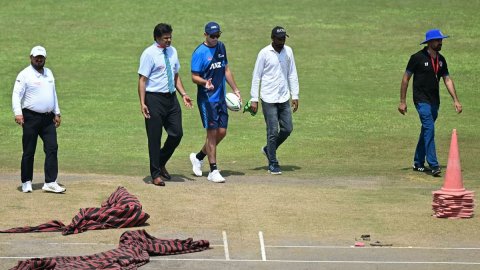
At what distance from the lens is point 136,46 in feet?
101

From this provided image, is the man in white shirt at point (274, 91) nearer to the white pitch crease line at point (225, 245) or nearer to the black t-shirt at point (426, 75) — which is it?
the black t-shirt at point (426, 75)

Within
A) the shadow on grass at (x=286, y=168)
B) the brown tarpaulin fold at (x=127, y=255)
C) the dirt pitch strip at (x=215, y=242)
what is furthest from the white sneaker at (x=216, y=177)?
the brown tarpaulin fold at (x=127, y=255)

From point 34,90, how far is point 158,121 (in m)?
1.86

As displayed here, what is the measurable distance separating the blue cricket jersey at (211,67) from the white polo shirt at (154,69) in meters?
0.48

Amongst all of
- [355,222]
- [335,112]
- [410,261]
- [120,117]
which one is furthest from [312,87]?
[410,261]

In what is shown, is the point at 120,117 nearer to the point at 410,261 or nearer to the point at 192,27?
the point at 192,27

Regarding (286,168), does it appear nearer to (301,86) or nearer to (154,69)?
(154,69)

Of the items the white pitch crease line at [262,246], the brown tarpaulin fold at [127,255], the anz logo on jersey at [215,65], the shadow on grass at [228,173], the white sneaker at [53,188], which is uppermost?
the anz logo on jersey at [215,65]

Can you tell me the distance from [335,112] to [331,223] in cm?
1055

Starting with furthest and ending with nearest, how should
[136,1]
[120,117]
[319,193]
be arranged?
1. [136,1]
2. [120,117]
3. [319,193]

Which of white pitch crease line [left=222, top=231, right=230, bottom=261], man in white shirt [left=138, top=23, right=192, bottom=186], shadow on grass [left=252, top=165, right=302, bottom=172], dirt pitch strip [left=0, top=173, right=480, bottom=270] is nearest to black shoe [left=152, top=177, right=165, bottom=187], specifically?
man in white shirt [left=138, top=23, right=192, bottom=186]

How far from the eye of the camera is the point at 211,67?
17.1 meters

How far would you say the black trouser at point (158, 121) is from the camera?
55.1ft

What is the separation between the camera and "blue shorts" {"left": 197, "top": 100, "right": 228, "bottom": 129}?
17.2 metres
